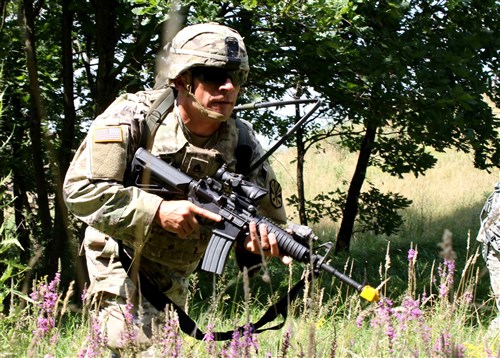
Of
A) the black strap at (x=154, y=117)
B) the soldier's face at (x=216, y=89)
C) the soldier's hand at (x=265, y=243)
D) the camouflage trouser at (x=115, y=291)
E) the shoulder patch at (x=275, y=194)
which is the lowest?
the camouflage trouser at (x=115, y=291)

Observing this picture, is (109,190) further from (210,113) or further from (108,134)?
(210,113)

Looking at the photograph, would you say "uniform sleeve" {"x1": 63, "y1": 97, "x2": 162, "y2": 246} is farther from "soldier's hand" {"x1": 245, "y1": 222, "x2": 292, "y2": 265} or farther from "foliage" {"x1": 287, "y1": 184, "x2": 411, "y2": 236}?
"foliage" {"x1": 287, "y1": 184, "x2": 411, "y2": 236}

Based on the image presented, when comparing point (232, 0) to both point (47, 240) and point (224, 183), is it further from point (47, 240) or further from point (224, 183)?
point (47, 240)

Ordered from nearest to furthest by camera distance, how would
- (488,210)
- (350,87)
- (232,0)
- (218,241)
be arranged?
(218,241) < (488,210) < (232,0) < (350,87)

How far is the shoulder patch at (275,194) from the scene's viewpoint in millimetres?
3590

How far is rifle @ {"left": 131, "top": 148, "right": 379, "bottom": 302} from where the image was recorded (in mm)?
2986

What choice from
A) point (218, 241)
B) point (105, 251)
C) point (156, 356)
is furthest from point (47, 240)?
point (156, 356)

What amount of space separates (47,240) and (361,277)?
3.42m

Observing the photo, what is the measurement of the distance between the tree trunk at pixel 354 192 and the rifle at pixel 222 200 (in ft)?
22.3

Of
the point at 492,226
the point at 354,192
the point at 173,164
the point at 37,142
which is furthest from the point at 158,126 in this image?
the point at 354,192

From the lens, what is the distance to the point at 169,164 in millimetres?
3305

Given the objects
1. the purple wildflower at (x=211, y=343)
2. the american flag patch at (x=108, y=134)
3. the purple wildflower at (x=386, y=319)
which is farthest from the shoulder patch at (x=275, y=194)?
the purple wildflower at (x=211, y=343)

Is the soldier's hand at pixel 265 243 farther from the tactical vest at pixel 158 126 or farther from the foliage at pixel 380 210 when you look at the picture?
the foliage at pixel 380 210

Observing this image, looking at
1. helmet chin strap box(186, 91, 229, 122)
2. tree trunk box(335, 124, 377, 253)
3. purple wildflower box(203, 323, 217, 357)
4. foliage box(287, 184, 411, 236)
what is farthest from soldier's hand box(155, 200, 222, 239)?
foliage box(287, 184, 411, 236)
